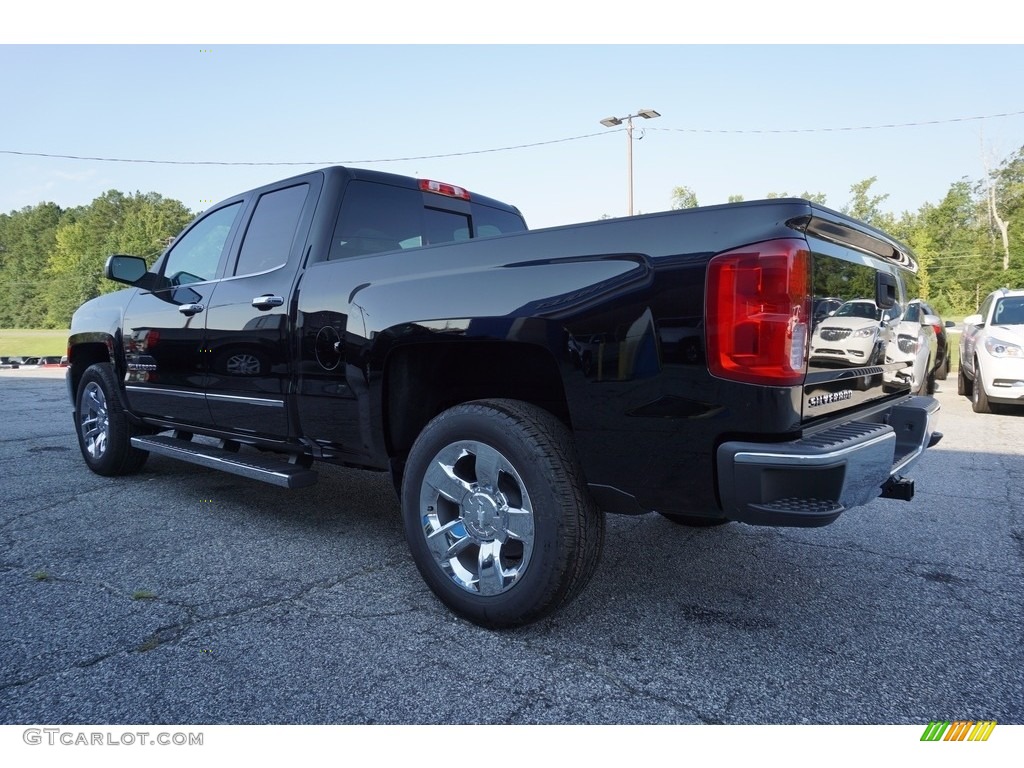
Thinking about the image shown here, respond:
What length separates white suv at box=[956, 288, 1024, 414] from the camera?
8.05 metres

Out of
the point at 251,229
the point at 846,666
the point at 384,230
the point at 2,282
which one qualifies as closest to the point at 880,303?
the point at 846,666

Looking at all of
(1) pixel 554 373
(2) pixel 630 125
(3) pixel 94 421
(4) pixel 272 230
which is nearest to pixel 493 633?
(1) pixel 554 373

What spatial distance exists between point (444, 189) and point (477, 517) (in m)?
2.32

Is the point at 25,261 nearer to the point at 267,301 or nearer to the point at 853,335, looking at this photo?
the point at 267,301

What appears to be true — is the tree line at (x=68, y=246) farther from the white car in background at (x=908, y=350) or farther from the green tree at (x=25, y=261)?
the white car in background at (x=908, y=350)

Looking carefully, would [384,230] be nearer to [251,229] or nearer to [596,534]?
[251,229]

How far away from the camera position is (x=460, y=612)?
8.53ft

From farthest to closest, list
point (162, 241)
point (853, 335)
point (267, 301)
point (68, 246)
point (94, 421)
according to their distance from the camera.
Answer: point (68, 246) < point (162, 241) < point (94, 421) < point (267, 301) < point (853, 335)

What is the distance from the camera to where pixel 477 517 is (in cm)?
258

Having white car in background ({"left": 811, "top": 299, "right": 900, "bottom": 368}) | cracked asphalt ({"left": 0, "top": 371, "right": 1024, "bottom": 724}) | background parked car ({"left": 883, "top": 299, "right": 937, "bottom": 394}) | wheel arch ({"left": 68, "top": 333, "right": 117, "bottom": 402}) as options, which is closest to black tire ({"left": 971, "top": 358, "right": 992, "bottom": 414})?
cracked asphalt ({"left": 0, "top": 371, "right": 1024, "bottom": 724})

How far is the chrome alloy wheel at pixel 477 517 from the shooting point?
2482 millimetres

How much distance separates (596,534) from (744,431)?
67 centimetres
